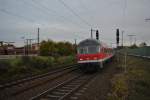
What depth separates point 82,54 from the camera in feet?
65.2

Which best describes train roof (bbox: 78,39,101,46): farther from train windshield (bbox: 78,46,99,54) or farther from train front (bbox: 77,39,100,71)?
train windshield (bbox: 78,46,99,54)

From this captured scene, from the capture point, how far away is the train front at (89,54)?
62.9 feet

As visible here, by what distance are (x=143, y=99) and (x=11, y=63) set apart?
1506cm

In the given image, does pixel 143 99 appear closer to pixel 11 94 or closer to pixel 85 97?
pixel 85 97

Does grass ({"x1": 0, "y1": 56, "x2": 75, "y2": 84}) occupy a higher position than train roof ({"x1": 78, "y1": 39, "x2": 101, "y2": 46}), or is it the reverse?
train roof ({"x1": 78, "y1": 39, "x2": 101, "y2": 46})

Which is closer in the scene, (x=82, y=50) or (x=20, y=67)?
(x=82, y=50)

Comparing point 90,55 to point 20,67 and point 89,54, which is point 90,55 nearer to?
point 89,54

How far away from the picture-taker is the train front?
755 inches

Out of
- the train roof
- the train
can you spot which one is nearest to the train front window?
the train

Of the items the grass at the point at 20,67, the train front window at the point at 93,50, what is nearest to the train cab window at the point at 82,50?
the train front window at the point at 93,50

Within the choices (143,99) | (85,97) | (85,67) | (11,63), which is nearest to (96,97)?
(85,97)

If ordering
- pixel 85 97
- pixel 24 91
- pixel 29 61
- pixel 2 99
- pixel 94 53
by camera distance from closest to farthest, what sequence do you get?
pixel 2 99 < pixel 85 97 < pixel 24 91 < pixel 94 53 < pixel 29 61

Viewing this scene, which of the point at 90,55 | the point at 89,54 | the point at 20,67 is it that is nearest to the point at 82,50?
the point at 89,54

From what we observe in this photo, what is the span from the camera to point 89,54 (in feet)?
63.9
